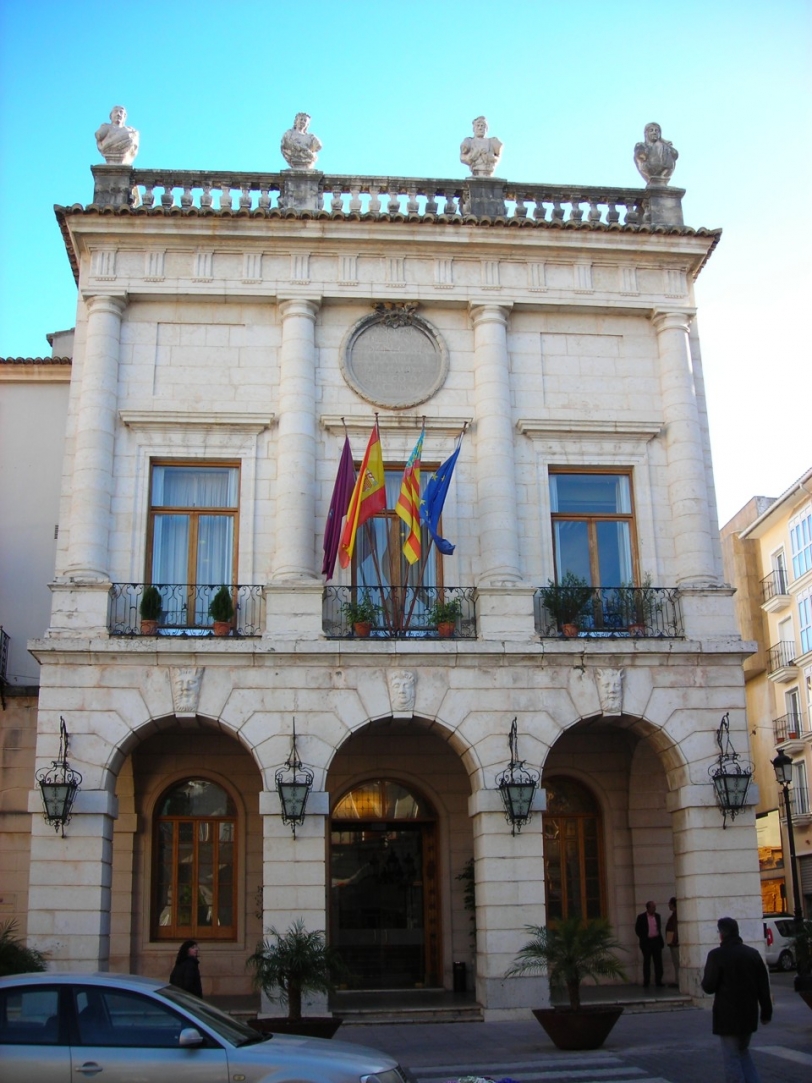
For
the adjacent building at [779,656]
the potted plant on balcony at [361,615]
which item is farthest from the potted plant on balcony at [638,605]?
the adjacent building at [779,656]

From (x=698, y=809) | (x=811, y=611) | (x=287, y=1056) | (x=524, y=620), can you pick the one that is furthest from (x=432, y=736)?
(x=811, y=611)

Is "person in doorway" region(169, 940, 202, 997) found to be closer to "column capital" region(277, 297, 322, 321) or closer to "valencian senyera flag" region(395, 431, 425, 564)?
"valencian senyera flag" region(395, 431, 425, 564)

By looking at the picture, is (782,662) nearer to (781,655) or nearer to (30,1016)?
(781,655)

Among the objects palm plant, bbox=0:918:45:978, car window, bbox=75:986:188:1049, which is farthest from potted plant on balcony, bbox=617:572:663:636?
car window, bbox=75:986:188:1049

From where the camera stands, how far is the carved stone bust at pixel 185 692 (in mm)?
17312

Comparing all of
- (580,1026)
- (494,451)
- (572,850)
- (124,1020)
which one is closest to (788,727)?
(572,850)

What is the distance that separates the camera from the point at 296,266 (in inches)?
782

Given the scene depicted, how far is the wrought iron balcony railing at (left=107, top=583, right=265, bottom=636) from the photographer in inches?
705

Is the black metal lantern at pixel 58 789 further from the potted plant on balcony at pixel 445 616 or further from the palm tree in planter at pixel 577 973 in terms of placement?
the palm tree in planter at pixel 577 973

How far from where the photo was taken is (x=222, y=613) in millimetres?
17719

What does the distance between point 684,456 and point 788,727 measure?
24863 millimetres

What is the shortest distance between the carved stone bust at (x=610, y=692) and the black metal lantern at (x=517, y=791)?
1538mm

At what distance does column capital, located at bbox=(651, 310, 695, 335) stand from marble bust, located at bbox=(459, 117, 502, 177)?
3.86 metres

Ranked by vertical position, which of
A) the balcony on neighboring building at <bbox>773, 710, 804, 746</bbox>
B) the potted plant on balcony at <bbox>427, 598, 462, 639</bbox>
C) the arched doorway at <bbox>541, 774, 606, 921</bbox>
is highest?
the balcony on neighboring building at <bbox>773, 710, 804, 746</bbox>
